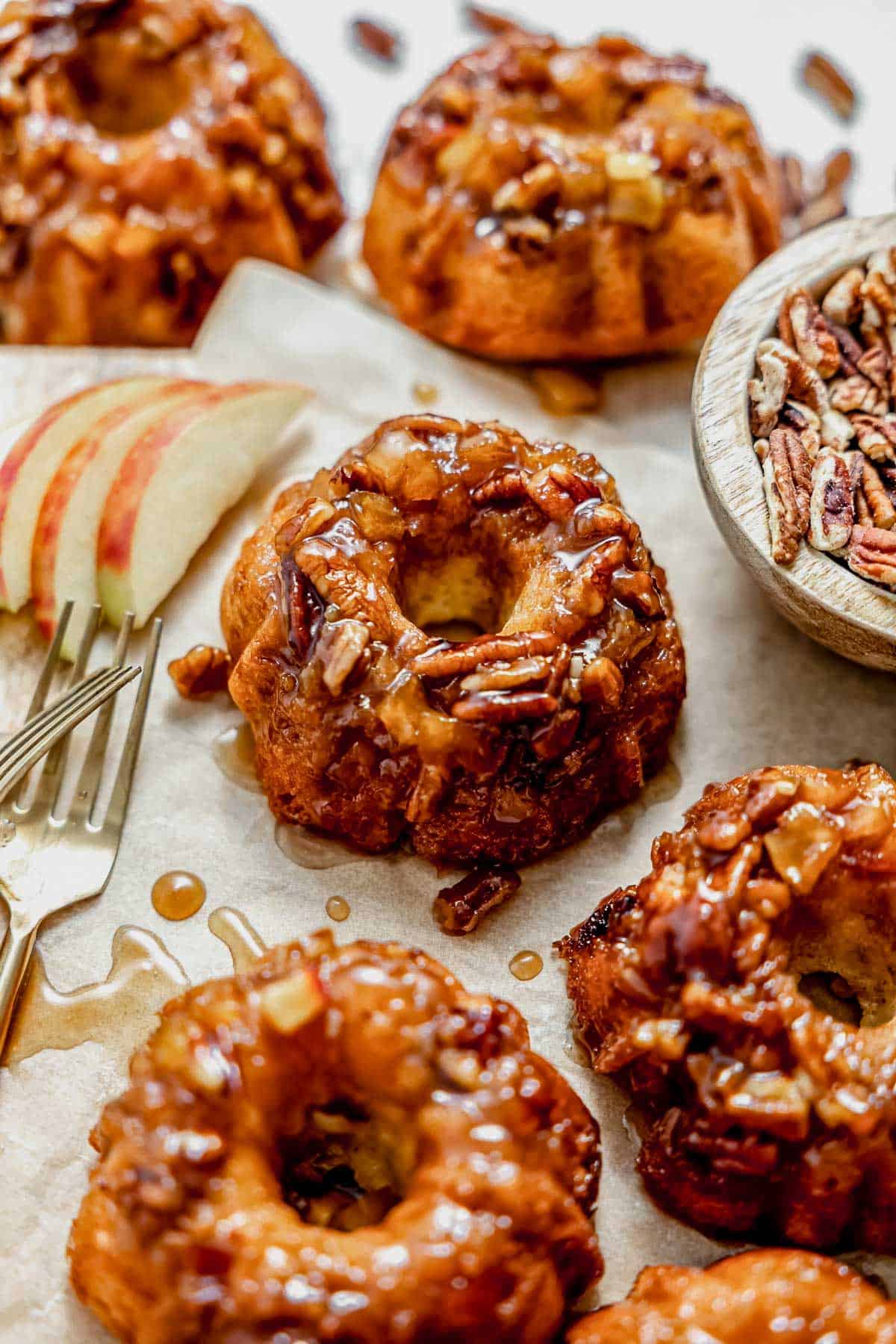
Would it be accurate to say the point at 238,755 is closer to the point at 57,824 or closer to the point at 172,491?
the point at 57,824

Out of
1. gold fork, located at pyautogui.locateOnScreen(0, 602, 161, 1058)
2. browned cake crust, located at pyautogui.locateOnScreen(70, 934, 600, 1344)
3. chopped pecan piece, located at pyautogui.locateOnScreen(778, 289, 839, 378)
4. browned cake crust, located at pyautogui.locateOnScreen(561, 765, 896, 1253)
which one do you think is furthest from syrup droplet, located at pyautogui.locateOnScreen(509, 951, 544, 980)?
chopped pecan piece, located at pyautogui.locateOnScreen(778, 289, 839, 378)

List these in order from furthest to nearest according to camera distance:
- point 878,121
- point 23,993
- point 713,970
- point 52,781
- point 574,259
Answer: point 878,121
point 574,259
point 52,781
point 23,993
point 713,970

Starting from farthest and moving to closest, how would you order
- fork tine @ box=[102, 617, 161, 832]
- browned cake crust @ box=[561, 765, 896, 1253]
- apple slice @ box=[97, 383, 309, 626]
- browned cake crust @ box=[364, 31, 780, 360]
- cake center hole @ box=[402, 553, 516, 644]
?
browned cake crust @ box=[364, 31, 780, 360]
apple slice @ box=[97, 383, 309, 626]
cake center hole @ box=[402, 553, 516, 644]
fork tine @ box=[102, 617, 161, 832]
browned cake crust @ box=[561, 765, 896, 1253]

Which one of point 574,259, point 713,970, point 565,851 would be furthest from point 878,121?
point 713,970

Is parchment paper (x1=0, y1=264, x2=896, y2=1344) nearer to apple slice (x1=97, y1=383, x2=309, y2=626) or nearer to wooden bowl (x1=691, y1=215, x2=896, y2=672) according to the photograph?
apple slice (x1=97, y1=383, x2=309, y2=626)

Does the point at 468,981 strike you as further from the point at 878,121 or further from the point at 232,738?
the point at 878,121

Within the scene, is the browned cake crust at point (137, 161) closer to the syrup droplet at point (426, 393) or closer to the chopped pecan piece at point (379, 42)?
the syrup droplet at point (426, 393)
